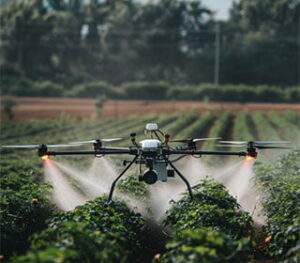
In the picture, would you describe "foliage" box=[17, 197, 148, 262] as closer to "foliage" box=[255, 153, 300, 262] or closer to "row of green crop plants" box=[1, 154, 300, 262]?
"row of green crop plants" box=[1, 154, 300, 262]

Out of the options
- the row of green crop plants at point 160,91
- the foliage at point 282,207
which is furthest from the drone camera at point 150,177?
the row of green crop plants at point 160,91

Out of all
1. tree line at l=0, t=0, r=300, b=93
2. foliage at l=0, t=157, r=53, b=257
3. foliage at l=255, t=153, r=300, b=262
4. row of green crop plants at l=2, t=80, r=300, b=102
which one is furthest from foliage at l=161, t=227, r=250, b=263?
tree line at l=0, t=0, r=300, b=93

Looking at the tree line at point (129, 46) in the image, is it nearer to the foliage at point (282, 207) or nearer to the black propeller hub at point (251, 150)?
the foliage at point (282, 207)

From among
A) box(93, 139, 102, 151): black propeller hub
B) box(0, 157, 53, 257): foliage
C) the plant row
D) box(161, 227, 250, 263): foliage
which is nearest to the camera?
box(161, 227, 250, 263): foliage

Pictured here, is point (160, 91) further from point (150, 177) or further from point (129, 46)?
point (150, 177)

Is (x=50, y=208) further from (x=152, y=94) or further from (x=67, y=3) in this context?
(x=67, y=3)

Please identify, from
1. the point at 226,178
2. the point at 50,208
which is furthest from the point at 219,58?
the point at 50,208

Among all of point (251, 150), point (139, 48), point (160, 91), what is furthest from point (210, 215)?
point (139, 48)
